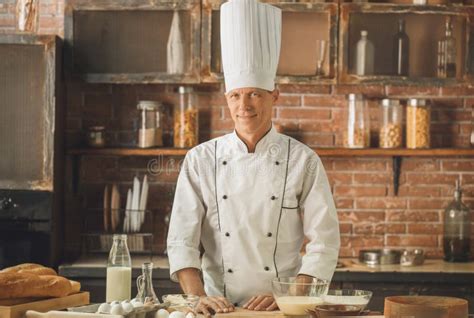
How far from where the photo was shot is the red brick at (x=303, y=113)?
477cm

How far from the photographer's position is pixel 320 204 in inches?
124

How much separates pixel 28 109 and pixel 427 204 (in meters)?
2.16

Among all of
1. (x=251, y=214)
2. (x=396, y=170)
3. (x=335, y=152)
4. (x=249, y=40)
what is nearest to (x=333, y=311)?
(x=251, y=214)

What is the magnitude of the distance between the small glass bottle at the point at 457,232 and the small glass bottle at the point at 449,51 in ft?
1.99

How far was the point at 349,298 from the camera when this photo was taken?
90.9 inches

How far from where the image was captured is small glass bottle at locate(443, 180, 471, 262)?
459cm

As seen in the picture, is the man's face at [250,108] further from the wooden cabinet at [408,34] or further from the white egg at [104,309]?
the wooden cabinet at [408,34]

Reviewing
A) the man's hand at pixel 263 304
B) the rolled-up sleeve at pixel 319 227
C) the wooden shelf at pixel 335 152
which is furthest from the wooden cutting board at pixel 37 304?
the wooden shelf at pixel 335 152

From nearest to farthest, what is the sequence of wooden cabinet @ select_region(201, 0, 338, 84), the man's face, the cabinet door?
the man's face, the cabinet door, wooden cabinet @ select_region(201, 0, 338, 84)

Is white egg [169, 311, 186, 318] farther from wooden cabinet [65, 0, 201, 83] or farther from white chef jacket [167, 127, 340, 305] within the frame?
wooden cabinet [65, 0, 201, 83]

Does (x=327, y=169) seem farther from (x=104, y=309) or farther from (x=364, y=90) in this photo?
(x=104, y=309)

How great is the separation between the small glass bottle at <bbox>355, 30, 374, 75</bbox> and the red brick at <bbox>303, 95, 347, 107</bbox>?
307 mm

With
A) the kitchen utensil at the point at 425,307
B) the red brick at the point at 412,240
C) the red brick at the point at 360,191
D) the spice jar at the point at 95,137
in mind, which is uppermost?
the spice jar at the point at 95,137

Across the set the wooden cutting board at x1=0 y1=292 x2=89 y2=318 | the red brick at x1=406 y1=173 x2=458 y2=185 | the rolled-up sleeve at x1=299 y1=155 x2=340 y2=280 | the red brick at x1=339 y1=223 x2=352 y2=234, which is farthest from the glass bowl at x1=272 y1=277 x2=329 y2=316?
the red brick at x1=406 y1=173 x2=458 y2=185
